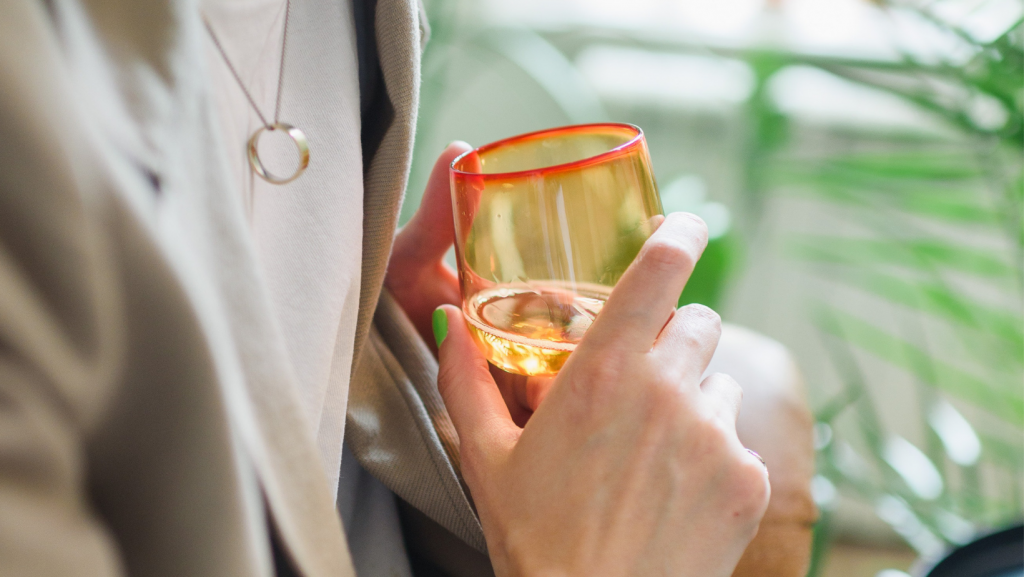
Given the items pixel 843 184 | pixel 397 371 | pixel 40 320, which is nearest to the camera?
pixel 40 320

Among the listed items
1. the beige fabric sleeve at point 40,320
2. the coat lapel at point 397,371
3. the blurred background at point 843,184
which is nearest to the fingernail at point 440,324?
the coat lapel at point 397,371

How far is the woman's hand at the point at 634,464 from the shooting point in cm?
27

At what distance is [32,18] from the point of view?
0.45ft

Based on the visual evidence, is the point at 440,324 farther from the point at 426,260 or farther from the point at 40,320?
the point at 40,320

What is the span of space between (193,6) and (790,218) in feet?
3.95

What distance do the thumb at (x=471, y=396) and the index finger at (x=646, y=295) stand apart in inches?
2.8

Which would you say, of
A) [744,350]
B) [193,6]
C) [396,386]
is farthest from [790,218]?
[193,6]

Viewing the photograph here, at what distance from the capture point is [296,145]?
0.26 metres

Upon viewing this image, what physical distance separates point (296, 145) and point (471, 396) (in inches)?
5.9

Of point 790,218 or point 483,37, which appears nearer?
point 483,37

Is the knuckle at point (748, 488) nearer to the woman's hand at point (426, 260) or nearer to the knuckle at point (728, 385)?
the knuckle at point (728, 385)

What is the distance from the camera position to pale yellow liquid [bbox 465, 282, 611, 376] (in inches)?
12.0

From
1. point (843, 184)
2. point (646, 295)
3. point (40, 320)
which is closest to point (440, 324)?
point (646, 295)

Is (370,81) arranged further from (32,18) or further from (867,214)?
(867,214)
